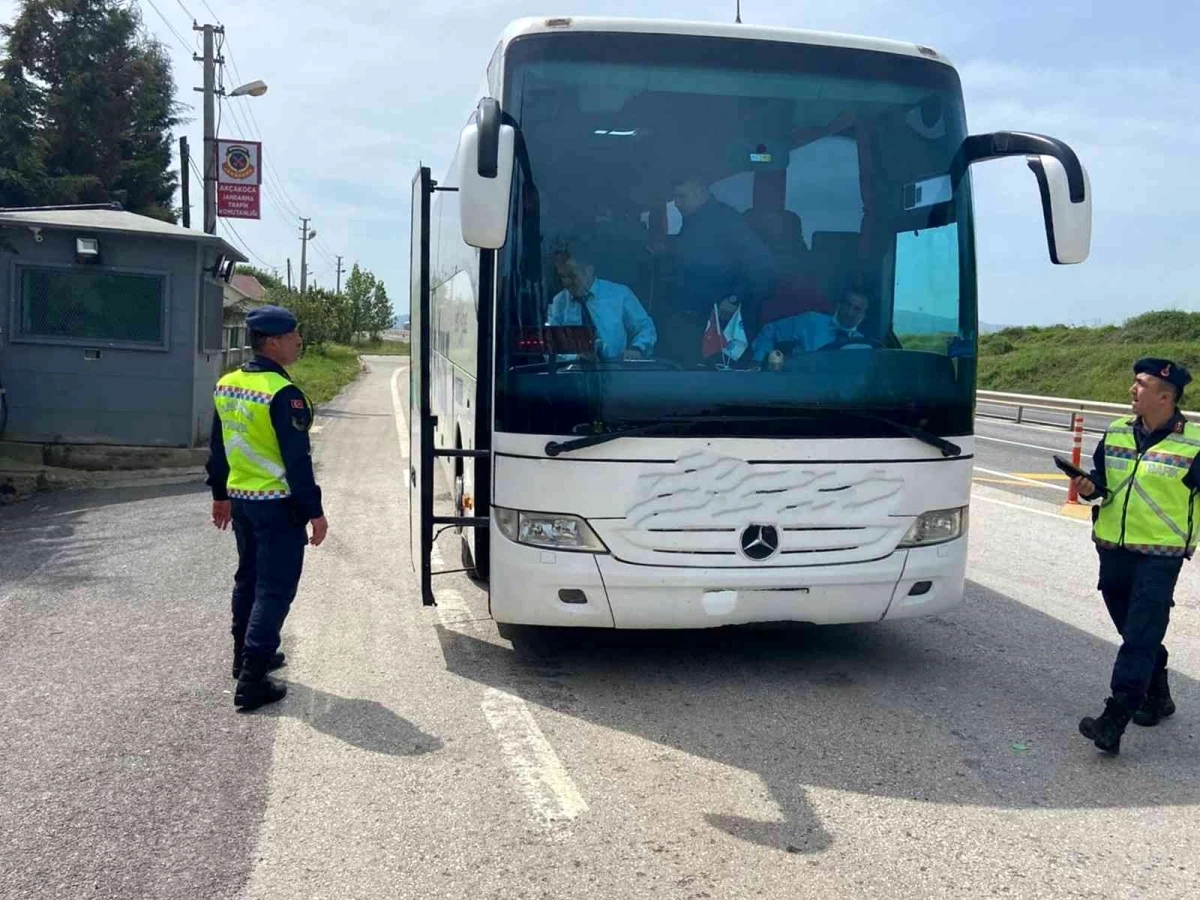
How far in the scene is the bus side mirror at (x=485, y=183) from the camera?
15.7 ft

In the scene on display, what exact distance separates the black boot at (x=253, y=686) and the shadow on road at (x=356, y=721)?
0.06 metres

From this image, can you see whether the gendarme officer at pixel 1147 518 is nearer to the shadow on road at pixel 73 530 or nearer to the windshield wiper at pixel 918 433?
the windshield wiper at pixel 918 433

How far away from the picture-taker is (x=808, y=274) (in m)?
5.37

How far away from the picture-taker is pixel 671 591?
524 centimetres

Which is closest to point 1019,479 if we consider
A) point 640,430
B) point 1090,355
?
point 640,430

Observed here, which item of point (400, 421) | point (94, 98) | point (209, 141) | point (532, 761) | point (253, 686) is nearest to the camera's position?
point (532, 761)

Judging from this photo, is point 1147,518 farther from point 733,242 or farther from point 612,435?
point 612,435

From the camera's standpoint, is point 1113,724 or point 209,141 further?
point 209,141

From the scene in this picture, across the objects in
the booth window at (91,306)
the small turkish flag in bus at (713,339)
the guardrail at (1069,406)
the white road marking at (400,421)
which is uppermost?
the booth window at (91,306)

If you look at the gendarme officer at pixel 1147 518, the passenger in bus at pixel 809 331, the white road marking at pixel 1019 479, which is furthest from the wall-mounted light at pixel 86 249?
the white road marking at pixel 1019 479

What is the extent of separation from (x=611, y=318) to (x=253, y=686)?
2339mm

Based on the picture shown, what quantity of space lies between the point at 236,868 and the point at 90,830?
63 cm

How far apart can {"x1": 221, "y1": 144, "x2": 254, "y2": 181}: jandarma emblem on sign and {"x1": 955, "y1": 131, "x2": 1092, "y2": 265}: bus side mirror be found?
21521mm

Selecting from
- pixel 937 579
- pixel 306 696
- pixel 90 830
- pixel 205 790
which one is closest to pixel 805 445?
pixel 937 579
